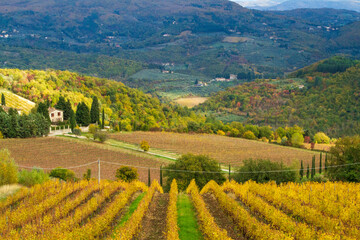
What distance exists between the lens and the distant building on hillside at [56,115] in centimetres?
7163

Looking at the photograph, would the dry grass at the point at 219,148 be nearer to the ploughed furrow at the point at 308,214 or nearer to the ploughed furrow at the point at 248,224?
the ploughed furrow at the point at 308,214

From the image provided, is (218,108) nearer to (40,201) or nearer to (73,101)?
(73,101)

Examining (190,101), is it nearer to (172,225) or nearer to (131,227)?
(172,225)

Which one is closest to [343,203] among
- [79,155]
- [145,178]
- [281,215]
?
[281,215]

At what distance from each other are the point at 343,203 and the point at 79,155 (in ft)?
120

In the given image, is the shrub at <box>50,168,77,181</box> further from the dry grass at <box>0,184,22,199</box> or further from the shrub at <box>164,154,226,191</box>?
the shrub at <box>164,154,226,191</box>

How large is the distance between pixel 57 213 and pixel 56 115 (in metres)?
54.6

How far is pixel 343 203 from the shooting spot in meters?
23.1

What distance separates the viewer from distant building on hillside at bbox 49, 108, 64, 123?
71.6 m

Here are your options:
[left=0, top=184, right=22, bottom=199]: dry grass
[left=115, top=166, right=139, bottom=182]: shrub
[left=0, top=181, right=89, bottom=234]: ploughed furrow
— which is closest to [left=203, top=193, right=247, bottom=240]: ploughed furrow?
[left=0, top=181, right=89, bottom=234]: ploughed furrow

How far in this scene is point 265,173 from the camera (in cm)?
3788

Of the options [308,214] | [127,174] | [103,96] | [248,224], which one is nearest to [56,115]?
[127,174]

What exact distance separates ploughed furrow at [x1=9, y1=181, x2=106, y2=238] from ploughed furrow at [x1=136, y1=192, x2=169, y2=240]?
16.8 feet

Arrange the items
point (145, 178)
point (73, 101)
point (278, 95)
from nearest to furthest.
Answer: point (145, 178) → point (73, 101) → point (278, 95)
